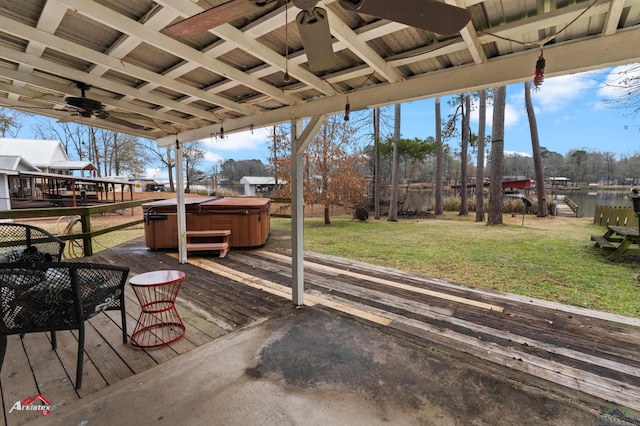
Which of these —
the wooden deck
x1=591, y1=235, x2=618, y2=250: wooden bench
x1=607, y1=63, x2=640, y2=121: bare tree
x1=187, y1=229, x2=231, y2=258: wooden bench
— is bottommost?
the wooden deck

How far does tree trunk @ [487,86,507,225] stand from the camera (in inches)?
410

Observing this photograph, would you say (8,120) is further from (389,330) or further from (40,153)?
(389,330)

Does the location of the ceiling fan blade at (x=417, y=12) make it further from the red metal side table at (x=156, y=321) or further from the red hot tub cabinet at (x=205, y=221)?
the red hot tub cabinet at (x=205, y=221)

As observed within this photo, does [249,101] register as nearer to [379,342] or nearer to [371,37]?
[371,37]

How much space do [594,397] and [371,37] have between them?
279cm

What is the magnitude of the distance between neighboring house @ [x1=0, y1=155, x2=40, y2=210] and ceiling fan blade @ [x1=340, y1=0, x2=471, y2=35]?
14.8 m

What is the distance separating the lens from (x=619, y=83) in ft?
19.6

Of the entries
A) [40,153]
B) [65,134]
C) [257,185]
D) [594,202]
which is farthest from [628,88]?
[65,134]

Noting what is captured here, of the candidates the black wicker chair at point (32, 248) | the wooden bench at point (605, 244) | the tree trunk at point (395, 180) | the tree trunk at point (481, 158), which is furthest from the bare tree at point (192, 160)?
the wooden bench at point (605, 244)

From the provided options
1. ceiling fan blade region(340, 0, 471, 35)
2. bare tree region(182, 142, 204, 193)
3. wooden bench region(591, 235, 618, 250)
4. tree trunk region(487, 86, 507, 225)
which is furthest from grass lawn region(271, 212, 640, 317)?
bare tree region(182, 142, 204, 193)

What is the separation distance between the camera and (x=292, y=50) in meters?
2.24

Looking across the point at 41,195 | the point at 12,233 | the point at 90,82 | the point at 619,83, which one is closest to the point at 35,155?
the point at 41,195

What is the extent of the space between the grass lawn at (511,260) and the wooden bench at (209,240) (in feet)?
6.39

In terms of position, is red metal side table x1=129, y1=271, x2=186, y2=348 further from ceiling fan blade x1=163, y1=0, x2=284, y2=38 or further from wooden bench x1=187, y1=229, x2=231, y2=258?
wooden bench x1=187, y1=229, x2=231, y2=258
